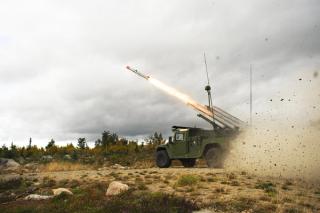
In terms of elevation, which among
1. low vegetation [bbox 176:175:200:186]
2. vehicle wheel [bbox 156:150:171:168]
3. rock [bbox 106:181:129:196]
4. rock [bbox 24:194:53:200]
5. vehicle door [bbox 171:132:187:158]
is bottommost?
rock [bbox 24:194:53:200]

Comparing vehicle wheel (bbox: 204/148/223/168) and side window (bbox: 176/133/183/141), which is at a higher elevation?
side window (bbox: 176/133/183/141)

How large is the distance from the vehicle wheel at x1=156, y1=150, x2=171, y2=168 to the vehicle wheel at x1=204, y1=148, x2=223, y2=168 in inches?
155

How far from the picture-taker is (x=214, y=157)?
22.3 metres

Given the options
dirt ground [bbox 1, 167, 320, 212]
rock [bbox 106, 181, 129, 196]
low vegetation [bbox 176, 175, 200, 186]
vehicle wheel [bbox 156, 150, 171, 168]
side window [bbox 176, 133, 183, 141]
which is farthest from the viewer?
vehicle wheel [bbox 156, 150, 171, 168]

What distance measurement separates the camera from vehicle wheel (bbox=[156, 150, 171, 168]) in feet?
85.0

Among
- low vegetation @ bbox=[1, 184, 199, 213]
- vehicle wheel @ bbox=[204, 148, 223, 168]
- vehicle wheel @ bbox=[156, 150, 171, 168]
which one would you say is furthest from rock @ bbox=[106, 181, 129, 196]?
vehicle wheel @ bbox=[156, 150, 171, 168]

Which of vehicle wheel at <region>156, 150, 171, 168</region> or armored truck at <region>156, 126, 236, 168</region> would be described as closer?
armored truck at <region>156, 126, 236, 168</region>

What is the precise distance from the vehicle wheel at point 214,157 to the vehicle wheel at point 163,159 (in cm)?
394

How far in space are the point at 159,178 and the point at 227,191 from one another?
4689mm

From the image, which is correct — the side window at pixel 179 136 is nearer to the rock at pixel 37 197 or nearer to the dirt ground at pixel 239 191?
the dirt ground at pixel 239 191

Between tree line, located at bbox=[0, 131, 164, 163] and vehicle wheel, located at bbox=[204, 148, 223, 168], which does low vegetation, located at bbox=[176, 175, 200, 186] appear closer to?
vehicle wheel, located at bbox=[204, 148, 223, 168]

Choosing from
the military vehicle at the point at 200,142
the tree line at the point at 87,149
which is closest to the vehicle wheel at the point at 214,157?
the military vehicle at the point at 200,142

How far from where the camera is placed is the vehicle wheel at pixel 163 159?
25.9 metres

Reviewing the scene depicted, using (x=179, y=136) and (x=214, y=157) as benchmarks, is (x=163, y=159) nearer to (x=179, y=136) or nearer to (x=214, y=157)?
(x=179, y=136)
